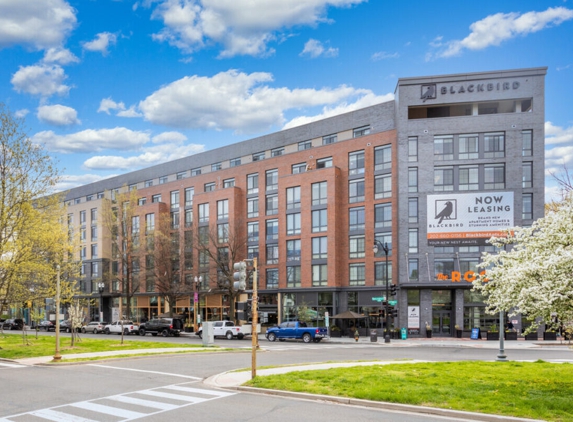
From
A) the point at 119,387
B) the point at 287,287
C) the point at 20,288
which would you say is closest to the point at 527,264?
the point at 119,387

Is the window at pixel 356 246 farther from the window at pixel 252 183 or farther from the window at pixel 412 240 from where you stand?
the window at pixel 252 183

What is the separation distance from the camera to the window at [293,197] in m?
58.6

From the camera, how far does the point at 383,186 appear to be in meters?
52.2

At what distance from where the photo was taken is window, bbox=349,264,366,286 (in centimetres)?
5341

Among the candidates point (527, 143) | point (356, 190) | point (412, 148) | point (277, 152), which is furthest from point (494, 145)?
point (277, 152)

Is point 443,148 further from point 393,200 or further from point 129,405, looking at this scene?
point 129,405

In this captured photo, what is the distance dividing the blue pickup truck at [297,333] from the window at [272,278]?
14129mm

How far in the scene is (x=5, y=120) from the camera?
31.5m

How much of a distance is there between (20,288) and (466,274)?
35688mm

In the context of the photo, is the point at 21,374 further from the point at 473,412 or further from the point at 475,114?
the point at 475,114

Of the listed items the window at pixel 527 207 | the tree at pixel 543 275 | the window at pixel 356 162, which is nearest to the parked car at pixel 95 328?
the window at pixel 356 162

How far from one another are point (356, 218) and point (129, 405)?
138 ft

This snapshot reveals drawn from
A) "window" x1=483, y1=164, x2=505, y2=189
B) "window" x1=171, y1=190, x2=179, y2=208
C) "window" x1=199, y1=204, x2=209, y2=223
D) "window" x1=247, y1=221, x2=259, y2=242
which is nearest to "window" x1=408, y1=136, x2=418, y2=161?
"window" x1=483, y1=164, x2=505, y2=189

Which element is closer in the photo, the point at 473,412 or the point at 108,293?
the point at 473,412
